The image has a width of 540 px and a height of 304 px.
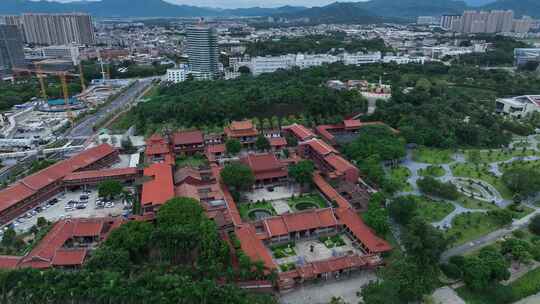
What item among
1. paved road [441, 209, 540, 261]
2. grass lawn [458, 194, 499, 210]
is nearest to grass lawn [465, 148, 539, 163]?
grass lawn [458, 194, 499, 210]

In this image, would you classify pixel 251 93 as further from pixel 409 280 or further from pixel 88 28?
pixel 88 28

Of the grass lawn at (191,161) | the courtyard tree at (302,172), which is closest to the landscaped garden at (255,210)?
the courtyard tree at (302,172)

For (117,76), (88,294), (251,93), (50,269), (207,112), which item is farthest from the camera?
(117,76)

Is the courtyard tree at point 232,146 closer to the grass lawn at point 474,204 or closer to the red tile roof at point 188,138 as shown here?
the red tile roof at point 188,138

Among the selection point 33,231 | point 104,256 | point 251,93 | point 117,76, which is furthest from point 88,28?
point 104,256

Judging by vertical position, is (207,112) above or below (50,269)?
above

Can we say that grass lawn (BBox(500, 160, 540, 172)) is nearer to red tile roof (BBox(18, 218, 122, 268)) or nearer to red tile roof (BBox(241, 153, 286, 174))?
red tile roof (BBox(241, 153, 286, 174))
